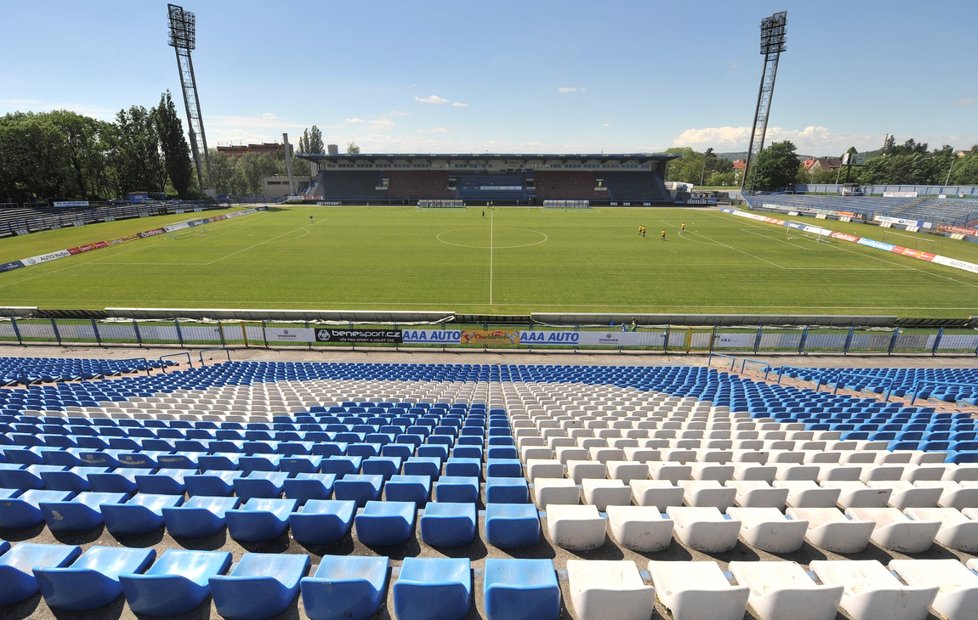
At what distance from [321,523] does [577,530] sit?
8.09 feet

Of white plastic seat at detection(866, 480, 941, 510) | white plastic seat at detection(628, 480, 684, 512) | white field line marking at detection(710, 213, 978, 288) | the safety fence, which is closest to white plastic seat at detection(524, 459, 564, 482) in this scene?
white plastic seat at detection(628, 480, 684, 512)

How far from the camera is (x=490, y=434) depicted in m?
8.82

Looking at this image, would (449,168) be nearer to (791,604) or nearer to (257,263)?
(257,263)

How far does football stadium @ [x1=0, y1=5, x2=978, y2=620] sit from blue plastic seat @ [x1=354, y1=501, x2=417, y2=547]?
3 cm

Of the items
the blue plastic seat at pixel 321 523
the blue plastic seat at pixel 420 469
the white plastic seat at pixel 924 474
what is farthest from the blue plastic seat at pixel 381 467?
the white plastic seat at pixel 924 474

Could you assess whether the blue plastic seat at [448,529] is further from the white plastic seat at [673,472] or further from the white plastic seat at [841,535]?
the white plastic seat at [841,535]

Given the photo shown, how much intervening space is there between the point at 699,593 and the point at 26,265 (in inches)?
2107

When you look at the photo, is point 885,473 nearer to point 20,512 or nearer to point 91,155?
point 20,512

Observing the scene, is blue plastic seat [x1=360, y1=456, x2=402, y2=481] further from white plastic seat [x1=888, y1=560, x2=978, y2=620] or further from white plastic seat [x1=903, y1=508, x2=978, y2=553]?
white plastic seat [x1=903, y1=508, x2=978, y2=553]

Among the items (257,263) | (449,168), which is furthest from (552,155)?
(257,263)

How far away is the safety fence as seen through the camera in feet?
69.4

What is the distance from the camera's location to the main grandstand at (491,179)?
96.9m

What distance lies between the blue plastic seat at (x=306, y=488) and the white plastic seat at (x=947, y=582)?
5435mm

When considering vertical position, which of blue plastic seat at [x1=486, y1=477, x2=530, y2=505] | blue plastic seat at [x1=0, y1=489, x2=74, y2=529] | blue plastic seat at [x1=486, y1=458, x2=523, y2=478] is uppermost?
blue plastic seat at [x1=0, y1=489, x2=74, y2=529]
